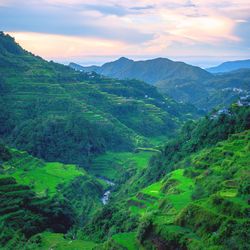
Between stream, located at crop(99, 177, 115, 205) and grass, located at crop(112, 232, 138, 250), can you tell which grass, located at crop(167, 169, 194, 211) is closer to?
grass, located at crop(112, 232, 138, 250)

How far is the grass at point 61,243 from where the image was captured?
1540 inches

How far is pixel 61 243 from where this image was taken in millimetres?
41781

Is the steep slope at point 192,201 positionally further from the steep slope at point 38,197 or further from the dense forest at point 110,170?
the steep slope at point 38,197

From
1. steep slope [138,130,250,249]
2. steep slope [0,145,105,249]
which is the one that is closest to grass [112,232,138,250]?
steep slope [138,130,250,249]

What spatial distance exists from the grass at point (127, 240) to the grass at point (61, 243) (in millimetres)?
6146

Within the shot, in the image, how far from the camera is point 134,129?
443ft

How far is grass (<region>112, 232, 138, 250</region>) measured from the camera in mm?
30167

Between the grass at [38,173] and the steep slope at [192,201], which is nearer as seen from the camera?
the steep slope at [192,201]

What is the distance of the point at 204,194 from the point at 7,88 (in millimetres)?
99339

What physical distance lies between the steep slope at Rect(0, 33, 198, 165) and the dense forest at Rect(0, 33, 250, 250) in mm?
333

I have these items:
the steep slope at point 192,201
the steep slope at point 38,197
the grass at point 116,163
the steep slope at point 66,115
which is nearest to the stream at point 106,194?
the steep slope at point 38,197

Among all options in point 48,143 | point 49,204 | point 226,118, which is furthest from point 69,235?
point 48,143

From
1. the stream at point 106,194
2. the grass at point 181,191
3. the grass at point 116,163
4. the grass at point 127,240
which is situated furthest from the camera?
the grass at point 116,163

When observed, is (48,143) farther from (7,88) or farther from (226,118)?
(226,118)
